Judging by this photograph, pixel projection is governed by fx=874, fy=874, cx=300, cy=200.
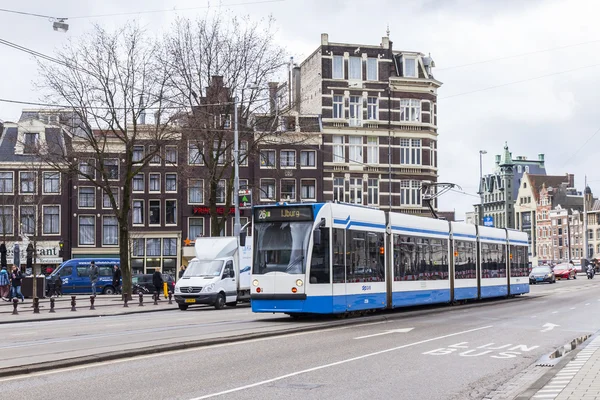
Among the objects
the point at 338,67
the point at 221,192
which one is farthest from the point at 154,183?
the point at 338,67

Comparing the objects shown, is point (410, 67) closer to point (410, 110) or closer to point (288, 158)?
point (410, 110)

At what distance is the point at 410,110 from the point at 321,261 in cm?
4789

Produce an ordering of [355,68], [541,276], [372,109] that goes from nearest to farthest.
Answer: [355,68]
[372,109]
[541,276]

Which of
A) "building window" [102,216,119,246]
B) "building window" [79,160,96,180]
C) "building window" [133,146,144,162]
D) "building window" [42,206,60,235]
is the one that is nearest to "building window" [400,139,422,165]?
"building window" [133,146,144,162]

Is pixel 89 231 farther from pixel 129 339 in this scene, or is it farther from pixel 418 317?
pixel 129 339

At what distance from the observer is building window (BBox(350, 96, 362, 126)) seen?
6781 cm

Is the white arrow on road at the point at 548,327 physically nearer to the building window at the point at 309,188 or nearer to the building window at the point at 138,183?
the building window at the point at 309,188

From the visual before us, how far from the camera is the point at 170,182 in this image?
67.2 meters

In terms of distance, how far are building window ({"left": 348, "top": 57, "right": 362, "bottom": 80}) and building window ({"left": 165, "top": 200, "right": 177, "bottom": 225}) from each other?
1687 centimetres

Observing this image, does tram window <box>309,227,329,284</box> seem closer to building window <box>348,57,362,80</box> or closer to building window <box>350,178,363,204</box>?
building window <box>350,178,363,204</box>

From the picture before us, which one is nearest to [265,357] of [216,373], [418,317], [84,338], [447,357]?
[216,373]

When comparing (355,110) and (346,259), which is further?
(355,110)

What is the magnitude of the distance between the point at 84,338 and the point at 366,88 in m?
51.3

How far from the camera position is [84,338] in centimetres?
1894
